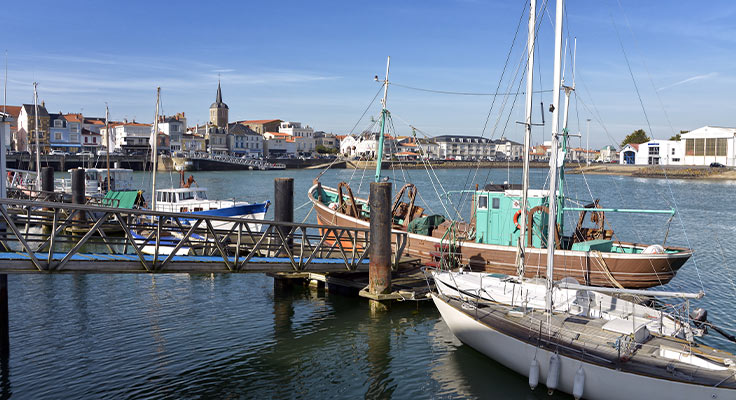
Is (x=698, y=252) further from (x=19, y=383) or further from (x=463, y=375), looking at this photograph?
(x=19, y=383)

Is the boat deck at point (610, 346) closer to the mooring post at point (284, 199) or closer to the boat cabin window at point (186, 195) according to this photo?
the mooring post at point (284, 199)

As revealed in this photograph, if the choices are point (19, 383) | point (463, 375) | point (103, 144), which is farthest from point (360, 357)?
point (103, 144)

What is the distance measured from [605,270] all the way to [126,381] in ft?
49.6

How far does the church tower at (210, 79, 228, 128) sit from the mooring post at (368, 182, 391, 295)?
179 metres

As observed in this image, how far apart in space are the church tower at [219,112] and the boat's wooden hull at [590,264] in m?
176

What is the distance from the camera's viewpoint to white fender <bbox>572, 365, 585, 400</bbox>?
459 inches

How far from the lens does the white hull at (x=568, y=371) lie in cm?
1051

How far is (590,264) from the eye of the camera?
65.1ft

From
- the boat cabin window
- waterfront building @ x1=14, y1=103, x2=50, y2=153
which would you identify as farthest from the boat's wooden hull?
waterfront building @ x1=14, y1=103, x2=50, y2=153

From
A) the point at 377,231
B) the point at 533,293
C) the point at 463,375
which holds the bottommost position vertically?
the point at 463,375

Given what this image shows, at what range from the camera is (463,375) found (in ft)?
46.1

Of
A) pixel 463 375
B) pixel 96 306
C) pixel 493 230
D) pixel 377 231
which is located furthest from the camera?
pixel 493 230

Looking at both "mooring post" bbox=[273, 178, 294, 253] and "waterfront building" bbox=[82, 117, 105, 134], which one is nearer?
"mooring post" bbox=[273, 178, 294, 253]

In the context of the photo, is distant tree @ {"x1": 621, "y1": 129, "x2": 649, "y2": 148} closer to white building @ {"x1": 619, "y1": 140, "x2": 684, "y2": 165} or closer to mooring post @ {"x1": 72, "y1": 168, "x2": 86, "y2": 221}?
white building @ {"x1": 619, "y1": 140, "x2": 684, "y2": 165}
